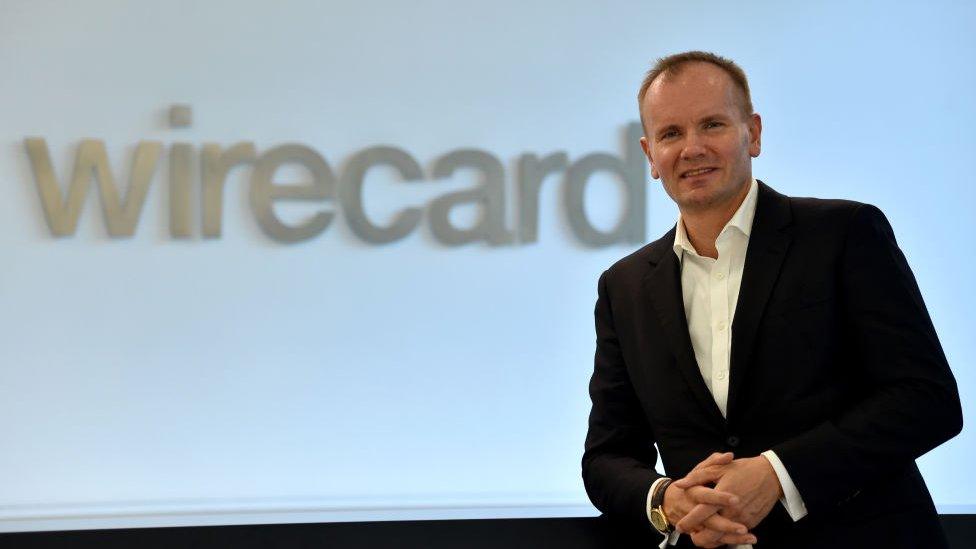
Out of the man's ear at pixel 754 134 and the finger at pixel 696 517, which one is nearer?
the finger at pixel 696 517

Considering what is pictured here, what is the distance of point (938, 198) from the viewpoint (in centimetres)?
433

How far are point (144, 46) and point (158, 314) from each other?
43.6 inches

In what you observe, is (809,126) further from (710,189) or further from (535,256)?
(710,189)

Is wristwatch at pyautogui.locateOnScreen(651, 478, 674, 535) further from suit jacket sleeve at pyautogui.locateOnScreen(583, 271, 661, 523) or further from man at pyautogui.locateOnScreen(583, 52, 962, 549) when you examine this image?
suit jacket sleeve at pyautogui.locateOnScreen(583, 271, 661, 523)

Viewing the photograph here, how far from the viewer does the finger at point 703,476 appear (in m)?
1.73

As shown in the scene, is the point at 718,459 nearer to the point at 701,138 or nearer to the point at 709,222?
the point at 709,222

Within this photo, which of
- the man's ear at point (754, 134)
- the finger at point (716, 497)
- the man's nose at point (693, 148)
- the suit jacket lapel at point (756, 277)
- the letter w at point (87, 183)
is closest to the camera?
the finger at point (716, 497)

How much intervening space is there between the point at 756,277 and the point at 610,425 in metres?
0.47

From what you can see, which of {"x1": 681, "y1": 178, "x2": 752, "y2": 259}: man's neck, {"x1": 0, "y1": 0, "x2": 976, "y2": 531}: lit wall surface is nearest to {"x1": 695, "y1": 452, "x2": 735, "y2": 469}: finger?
{"x1": 681, "y1": 178, "x2": 752, "y2": 259}: man's neck

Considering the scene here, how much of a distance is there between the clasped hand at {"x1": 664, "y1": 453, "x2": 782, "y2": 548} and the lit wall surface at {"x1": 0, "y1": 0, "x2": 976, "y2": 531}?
235 centimetres

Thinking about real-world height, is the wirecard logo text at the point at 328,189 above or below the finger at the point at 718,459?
above

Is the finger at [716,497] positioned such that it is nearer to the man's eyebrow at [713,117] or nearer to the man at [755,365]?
the man at [755,365]

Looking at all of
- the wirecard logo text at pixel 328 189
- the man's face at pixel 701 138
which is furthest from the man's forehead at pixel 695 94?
the wirecard logo text at pixel 328 189

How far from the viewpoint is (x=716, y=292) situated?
76.5 inches
